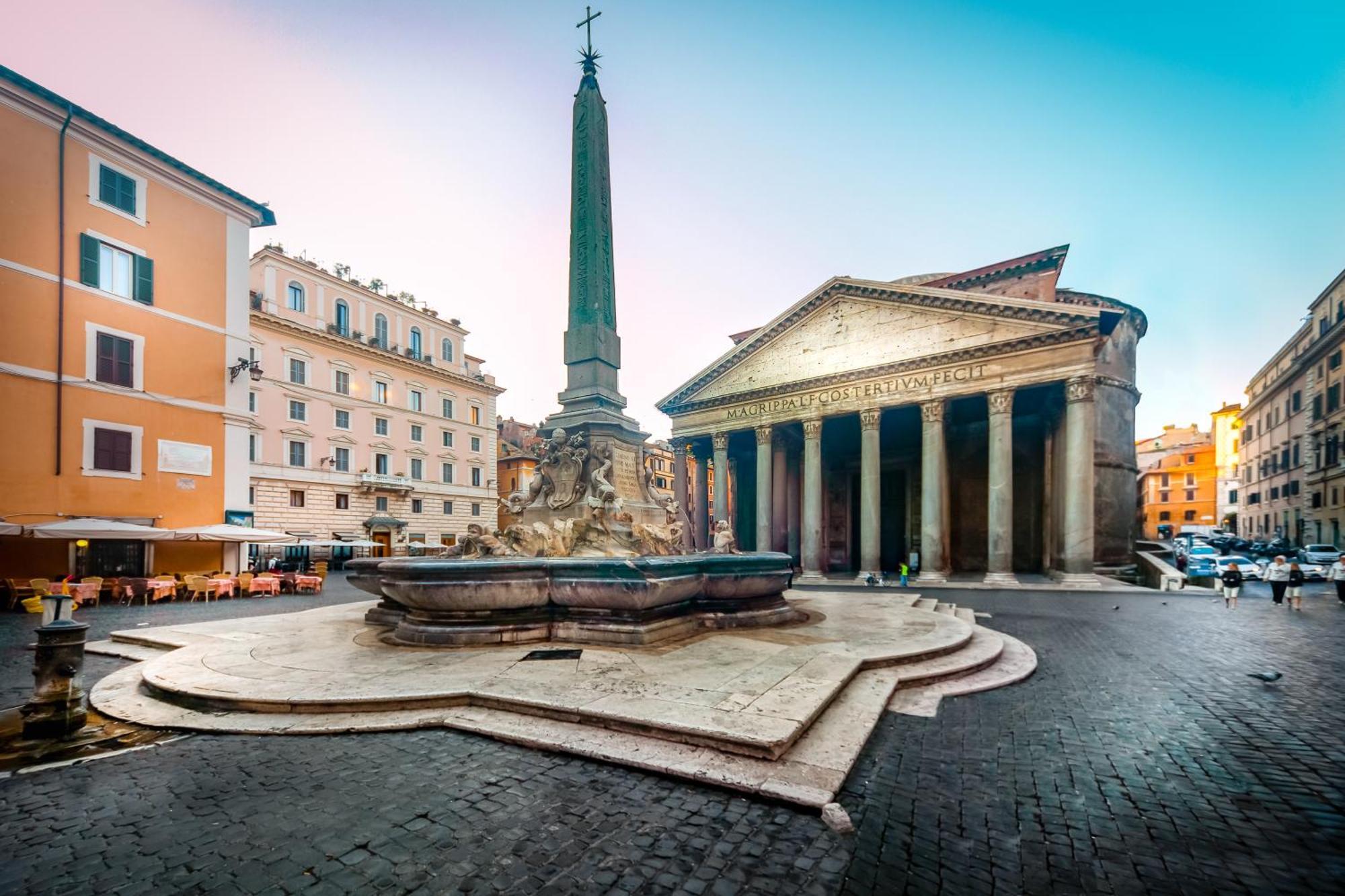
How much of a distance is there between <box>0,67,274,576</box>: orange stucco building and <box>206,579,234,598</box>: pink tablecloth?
2741 millimetres

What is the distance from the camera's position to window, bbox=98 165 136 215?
55.3 feet

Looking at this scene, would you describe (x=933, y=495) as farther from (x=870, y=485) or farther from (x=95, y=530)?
(x=95, y=530)

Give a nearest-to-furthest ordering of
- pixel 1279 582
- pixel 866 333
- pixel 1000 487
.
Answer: pixel 1279 582 → pixel 1000 487 → pixel 866 333

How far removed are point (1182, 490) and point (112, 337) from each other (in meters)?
94.0

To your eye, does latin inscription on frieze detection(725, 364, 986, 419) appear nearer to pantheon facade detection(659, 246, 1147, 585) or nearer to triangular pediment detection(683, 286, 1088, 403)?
pantheon facade detection(659, 246, 1147, 585)

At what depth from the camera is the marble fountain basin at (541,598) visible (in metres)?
6.54

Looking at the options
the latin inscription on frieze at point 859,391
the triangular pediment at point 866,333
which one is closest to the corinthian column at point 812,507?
the latin inscription on frieze at point 859,391

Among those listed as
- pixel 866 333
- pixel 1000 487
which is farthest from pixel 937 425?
pixel 866 333

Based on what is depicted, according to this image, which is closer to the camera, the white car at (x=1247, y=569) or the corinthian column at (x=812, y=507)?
the white car at (x=1247, y=569)

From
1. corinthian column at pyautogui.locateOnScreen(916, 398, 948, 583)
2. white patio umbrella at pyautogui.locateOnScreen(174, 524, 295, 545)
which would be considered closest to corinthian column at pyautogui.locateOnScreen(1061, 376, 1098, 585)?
corinthian column at pyautogui.locateOnScreen(916, 398, 948, 583)

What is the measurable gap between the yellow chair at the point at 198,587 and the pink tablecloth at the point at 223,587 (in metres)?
0.10

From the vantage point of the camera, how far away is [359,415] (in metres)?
32.8

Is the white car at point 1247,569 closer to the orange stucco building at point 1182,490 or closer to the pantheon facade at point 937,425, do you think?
the pantheon facade at point 937,425

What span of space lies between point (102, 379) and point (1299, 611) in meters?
32.9
